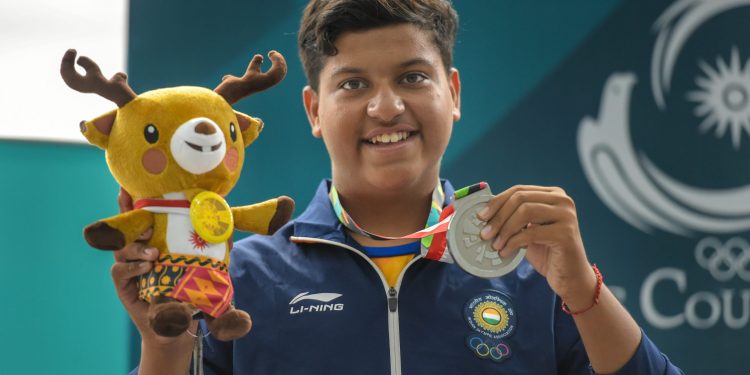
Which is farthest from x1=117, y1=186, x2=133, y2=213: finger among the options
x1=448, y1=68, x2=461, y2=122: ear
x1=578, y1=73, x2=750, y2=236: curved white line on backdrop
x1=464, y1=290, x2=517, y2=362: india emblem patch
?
x1=578, y1=73, x2=750, y2=236: curved white line on backdrop

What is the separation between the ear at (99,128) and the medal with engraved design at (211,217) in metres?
0.17

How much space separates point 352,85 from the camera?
1.71 metres

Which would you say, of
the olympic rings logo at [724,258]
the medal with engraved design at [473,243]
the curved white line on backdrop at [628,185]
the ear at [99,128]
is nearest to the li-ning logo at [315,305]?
the medal with engraved design at [473,243]

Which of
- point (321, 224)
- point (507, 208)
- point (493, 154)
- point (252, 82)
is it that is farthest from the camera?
point (493, 154)

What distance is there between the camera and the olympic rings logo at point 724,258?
2742mm

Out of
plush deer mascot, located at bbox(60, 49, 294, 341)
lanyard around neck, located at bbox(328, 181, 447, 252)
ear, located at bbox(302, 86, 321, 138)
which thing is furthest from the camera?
ear, located at bbox(302, 86, 321, 138)

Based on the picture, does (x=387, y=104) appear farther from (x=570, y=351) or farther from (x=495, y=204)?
(x=570, y=351)

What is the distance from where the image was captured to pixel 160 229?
3.95ft

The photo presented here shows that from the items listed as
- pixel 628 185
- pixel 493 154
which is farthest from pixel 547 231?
pixel 628 185

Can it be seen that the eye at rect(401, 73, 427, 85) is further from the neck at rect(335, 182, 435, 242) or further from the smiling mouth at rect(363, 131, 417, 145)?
the neck at rect(335, 182, 435, 242)

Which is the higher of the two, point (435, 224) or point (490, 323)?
point (435, 224)

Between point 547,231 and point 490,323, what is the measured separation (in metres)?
0.31

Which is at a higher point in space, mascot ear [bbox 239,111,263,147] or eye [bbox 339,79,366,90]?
eye [bbox 339,79,366,90]

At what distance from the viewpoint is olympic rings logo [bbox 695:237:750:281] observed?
9.00 feet
